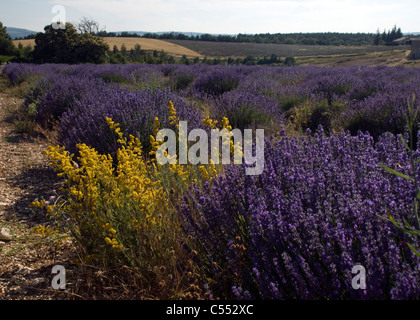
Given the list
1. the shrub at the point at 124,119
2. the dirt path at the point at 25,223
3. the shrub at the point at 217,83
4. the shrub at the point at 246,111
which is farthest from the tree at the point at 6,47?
the shrub at the point at 246,111

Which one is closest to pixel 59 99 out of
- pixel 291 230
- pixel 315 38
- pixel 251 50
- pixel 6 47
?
pixel 291 230

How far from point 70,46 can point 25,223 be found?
21.4 meters

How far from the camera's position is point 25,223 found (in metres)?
2.97

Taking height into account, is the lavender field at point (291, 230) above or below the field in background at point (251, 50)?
below

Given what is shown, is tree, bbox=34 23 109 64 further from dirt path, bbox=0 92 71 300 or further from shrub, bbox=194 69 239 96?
dirt path, bbox=0 92 71 300

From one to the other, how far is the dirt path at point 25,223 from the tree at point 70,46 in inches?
711

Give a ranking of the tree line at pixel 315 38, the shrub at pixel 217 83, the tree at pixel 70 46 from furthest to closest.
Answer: the tree line at pixel 315 38, the tree at pixel 70 46, the shrub at pixel 217 83

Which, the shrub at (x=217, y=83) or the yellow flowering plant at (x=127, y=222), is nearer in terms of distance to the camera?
the yellow flowering plant at (x=127, y=222)

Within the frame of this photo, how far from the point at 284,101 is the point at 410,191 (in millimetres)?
5397

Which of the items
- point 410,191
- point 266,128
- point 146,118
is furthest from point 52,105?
point 410,191

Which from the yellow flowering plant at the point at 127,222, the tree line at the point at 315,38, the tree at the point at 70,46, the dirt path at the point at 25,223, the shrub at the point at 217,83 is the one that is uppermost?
the tree line at the point at 315,38

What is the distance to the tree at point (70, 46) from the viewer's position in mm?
21703

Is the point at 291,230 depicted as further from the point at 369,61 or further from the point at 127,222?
the point at 369,61

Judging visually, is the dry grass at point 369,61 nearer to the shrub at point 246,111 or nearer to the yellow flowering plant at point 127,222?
the shrub at point 246,111
